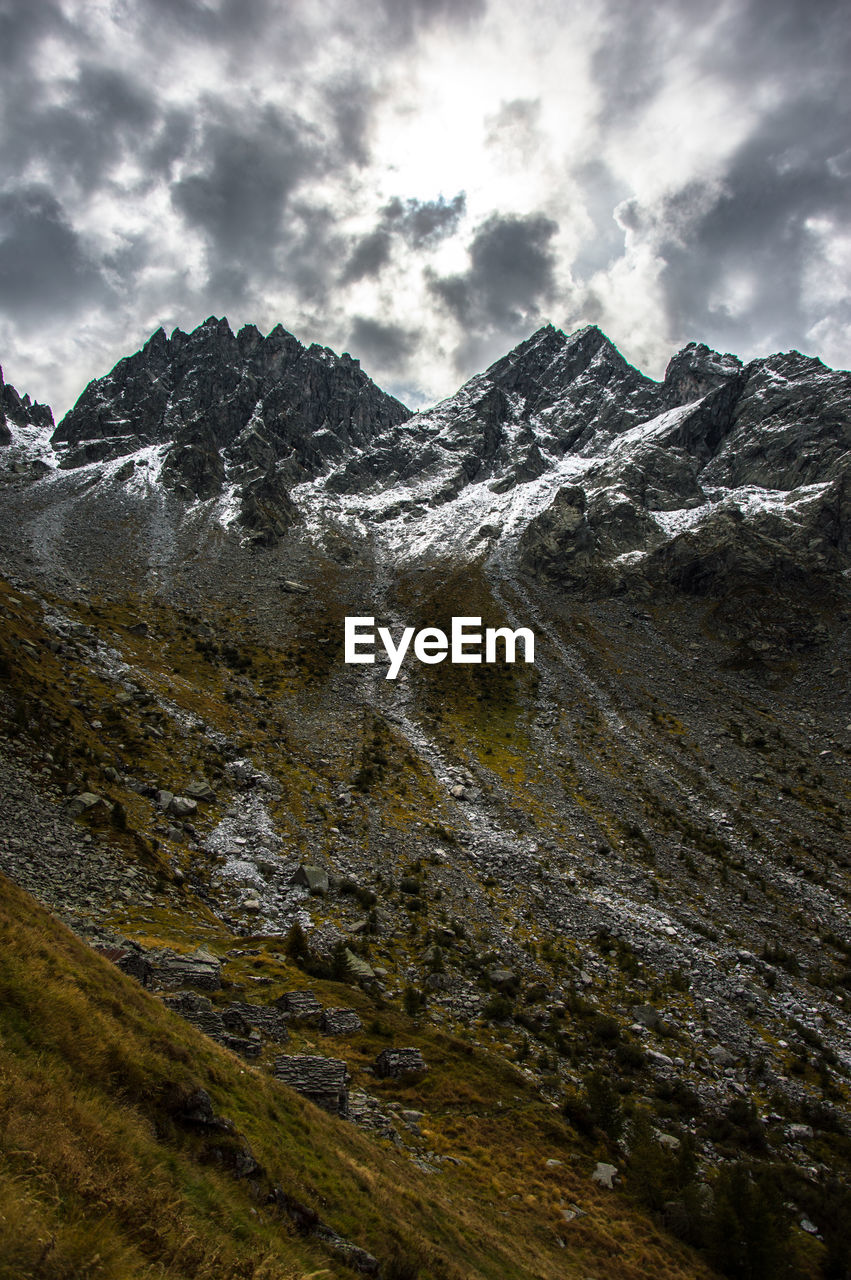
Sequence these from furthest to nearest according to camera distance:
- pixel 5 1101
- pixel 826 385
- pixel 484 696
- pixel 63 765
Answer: pixel 826 385 < pixel 484 696 < pixel 63 765 < pixel 5 1101

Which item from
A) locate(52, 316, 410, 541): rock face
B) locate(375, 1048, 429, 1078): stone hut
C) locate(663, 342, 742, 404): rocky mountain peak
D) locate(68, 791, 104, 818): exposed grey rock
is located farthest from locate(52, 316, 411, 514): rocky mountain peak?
locate(375, 1048, 429, 1078): stone hut

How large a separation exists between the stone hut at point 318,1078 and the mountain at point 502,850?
7.9 inches

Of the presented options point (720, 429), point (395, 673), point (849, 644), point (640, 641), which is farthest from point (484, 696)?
point (720, 429)

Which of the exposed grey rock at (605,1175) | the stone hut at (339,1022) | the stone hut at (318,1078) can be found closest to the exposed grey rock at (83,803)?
the stone hut at (339,1022)

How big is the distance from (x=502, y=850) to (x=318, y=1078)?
871 inches

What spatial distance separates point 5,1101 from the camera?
230 inches

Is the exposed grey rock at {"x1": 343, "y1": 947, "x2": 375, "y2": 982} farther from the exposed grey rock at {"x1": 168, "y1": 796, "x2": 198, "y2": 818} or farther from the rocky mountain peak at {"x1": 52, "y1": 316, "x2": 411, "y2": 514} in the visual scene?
the rocky mountain peak at {"x1": 52, "y1": 316, "x2": 411, "y2": 514}

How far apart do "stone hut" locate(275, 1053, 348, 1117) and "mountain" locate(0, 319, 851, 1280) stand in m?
0.20

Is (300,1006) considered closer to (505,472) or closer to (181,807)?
(181,807)

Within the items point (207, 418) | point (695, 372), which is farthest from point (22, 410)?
point (695, 372)

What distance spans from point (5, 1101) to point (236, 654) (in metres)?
60.7

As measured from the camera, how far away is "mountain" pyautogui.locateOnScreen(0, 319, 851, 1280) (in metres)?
14.7

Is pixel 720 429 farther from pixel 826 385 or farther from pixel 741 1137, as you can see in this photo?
pixel 741 1137

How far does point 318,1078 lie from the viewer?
14.2m
